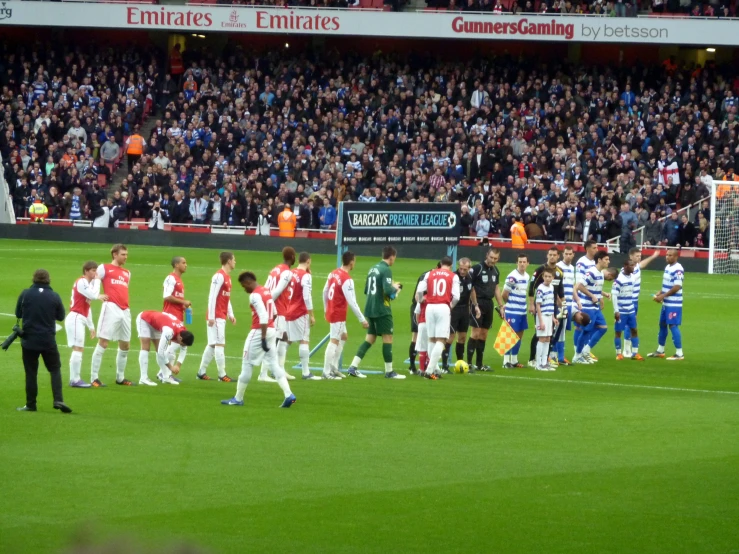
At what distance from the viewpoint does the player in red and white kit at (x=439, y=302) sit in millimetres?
18453

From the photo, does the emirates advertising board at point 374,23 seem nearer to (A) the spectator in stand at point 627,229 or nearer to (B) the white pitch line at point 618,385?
(A) the spectator in stand at point 627,229

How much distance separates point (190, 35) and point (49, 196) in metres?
12.1

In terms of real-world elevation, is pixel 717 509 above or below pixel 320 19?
below

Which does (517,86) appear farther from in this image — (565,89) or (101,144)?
(101,144)

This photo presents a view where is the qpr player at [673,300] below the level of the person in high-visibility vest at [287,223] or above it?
below

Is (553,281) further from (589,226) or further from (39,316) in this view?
(589,226)

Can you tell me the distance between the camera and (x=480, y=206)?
43.0 metres

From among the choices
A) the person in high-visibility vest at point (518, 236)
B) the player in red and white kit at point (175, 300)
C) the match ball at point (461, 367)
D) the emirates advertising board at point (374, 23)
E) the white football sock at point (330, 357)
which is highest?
the emirates advertising board at point (374, 23)

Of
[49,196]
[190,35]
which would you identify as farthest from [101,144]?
[190,35]

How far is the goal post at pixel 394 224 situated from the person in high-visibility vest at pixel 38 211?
95.4 feet

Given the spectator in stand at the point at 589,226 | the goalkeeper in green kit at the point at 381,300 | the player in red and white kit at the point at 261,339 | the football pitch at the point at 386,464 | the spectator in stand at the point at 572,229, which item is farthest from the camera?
the spectator in stand at the point at 572,229

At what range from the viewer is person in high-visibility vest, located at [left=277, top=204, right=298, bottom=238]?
1745 inches

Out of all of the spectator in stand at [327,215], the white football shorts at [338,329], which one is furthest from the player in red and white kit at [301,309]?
the spectator in stand at [327,215]

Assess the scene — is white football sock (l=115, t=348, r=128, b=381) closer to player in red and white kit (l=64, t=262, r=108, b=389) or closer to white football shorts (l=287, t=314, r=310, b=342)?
player in red and white kit (l=64, t=262, r=108, b=389)
